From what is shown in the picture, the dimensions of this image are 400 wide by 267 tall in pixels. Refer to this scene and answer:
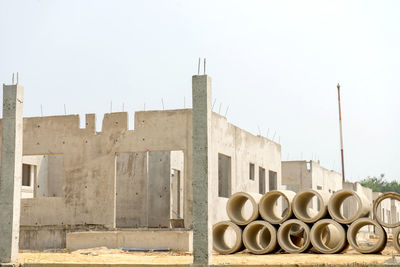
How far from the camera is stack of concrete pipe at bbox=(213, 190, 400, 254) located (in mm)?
13539

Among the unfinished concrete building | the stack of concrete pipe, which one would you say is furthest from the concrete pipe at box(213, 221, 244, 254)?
the unfinished concrete building

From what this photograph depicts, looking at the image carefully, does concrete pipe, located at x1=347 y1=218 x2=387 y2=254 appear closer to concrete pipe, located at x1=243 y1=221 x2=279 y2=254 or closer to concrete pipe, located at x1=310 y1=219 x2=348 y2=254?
concrete pipe, located at x1=310 y1=219 x2=348 y2=254

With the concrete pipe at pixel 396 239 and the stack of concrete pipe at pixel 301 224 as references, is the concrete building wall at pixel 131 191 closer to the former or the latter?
the stack of concrete pipe at pixel 301 224

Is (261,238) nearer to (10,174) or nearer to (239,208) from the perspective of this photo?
(239,208)

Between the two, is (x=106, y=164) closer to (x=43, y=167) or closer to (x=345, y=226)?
(x=345, y=226)

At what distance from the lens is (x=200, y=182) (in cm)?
785

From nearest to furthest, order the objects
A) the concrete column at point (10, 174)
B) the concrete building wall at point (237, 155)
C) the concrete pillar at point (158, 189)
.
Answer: the concrete column at point (10, 174) < the concrete building wall at point (237, 155) < the concrete pillar at point (158, 189)

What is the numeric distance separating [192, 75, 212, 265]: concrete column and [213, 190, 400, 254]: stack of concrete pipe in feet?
21.1

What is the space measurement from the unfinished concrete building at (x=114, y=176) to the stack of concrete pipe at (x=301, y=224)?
1256 millimetres

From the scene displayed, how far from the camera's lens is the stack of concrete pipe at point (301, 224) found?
13.5m

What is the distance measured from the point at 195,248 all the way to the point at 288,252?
6.56m

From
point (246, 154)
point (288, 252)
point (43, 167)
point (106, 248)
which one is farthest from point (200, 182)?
point (43, 167)

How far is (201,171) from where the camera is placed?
309 inches

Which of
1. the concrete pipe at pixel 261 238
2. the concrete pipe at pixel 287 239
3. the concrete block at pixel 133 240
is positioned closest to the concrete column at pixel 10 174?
the concrete pipe at pixel 261 238
